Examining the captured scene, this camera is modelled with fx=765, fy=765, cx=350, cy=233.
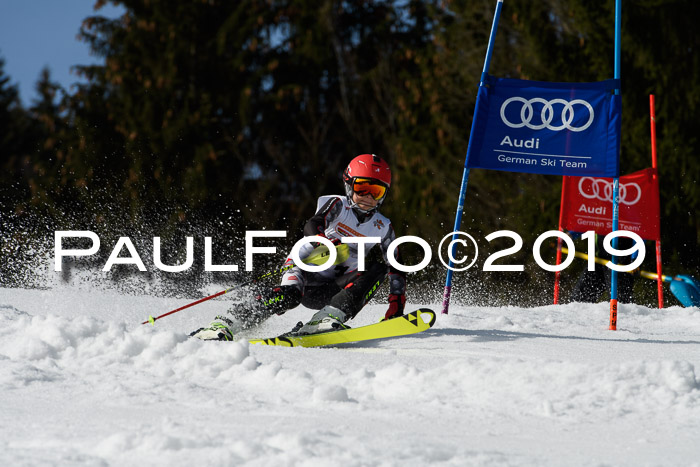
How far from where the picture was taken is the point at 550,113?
6219mm

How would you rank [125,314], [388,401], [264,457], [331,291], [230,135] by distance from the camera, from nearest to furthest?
1. [264,457]
2. [388,401]
3. [331,291]
4. [125,314]
5. [230,135]

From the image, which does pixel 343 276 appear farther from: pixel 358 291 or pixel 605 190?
pixel 605 190

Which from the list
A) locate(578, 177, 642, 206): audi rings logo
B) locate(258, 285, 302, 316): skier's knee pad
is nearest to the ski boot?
locate(258, 285, 302, 316): skier's knee pad

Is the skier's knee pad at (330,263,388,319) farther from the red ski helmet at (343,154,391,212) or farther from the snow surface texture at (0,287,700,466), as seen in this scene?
the red ski helmet at (343,154,391,212)

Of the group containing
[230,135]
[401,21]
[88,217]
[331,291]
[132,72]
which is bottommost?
[331,291]

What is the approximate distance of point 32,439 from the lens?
7.96 feet

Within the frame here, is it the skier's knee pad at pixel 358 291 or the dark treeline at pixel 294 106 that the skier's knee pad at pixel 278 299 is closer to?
the skier's knee pad at pixel 358 291

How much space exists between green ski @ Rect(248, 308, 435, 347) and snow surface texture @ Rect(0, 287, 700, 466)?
0.08m

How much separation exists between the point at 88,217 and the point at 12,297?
1094 cm

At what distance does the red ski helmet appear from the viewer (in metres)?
5.11

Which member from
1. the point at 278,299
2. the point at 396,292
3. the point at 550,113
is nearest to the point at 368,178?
the point at 396,292

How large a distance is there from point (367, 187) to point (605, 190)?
4563 millimetres

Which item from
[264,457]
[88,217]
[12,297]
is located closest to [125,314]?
[12,297]

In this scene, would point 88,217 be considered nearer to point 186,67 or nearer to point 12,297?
point 186,67
